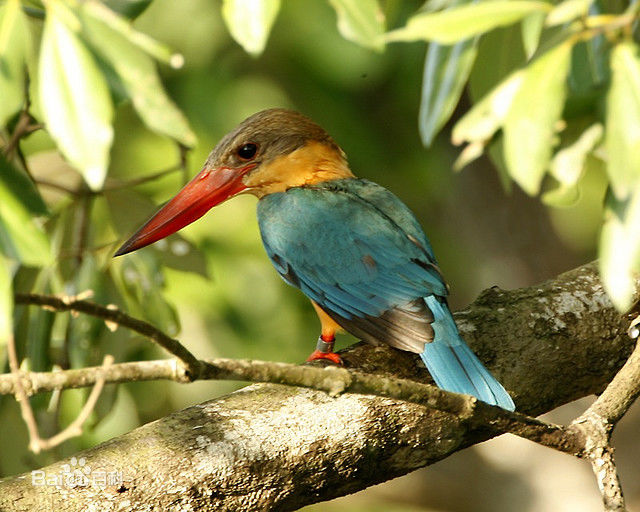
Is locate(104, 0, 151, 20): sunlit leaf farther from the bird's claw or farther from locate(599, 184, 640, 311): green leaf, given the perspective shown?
locate(599, 184, 640, 311): green leaf

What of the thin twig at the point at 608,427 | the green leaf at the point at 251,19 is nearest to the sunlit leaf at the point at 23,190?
the green leaf at the point at 251,19

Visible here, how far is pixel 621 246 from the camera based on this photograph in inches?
45.7

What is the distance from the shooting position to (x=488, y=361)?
2.49 meters

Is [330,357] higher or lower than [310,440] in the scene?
higher

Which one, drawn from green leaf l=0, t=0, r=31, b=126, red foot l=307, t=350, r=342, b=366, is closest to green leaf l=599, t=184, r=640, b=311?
green leaf l=0, t=0, r=31, b=126

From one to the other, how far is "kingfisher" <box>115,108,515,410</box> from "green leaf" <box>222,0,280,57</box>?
1.24 m

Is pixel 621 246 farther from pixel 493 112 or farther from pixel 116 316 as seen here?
pixel 116 316

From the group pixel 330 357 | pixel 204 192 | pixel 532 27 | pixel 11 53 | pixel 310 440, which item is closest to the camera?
pixel 11 53

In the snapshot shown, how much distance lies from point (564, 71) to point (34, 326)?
191 centimetres

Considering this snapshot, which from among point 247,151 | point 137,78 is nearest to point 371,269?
point 247,151

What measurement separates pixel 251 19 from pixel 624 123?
1.68ft

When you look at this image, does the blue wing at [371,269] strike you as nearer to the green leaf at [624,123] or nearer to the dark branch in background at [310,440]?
the dark branch in background at [310,440]

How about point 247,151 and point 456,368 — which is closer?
point 456,368

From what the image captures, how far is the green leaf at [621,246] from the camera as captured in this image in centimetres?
113
